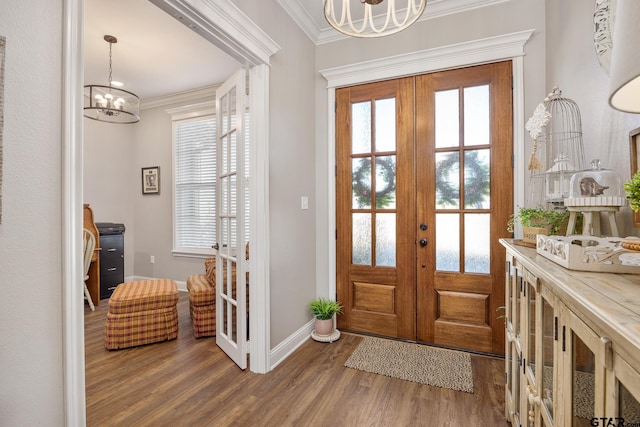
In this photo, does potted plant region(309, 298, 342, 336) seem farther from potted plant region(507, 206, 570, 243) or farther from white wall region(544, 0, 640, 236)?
white wall region(544, 0, 640, 236)

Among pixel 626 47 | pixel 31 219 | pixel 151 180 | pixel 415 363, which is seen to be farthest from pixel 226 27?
pixel 151 180

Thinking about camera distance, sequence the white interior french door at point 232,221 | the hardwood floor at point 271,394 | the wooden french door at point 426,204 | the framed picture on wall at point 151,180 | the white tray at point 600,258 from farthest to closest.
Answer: the framed picture on wall at point 151,180 < the wooden french door at point 426,204 < the white interior french door at point 232,221 < the hardwood floor at point 271,394 < the white tray at point 600,258

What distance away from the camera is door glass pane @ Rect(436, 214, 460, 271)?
2637mm

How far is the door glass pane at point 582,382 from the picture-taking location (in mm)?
682

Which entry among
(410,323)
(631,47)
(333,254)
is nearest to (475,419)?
(410,323)

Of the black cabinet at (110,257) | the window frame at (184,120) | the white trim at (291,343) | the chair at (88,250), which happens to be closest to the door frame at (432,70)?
the white trim at (291,343)

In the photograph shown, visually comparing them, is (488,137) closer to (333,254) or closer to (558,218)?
(558,218)

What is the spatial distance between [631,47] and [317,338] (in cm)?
275

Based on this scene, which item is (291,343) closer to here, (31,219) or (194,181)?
(31,219)

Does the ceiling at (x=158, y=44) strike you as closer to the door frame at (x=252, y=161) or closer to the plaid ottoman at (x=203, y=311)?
the door frame at (x=252, y=161)

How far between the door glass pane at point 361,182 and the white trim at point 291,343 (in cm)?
120

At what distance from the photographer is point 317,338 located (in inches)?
110

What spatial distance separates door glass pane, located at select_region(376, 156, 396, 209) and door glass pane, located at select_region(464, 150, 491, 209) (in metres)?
0.59

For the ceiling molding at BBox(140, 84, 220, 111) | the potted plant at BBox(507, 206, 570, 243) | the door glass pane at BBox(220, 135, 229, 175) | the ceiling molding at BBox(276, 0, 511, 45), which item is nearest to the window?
the ceiling molding at BBox(140, 84, 220, 111)
